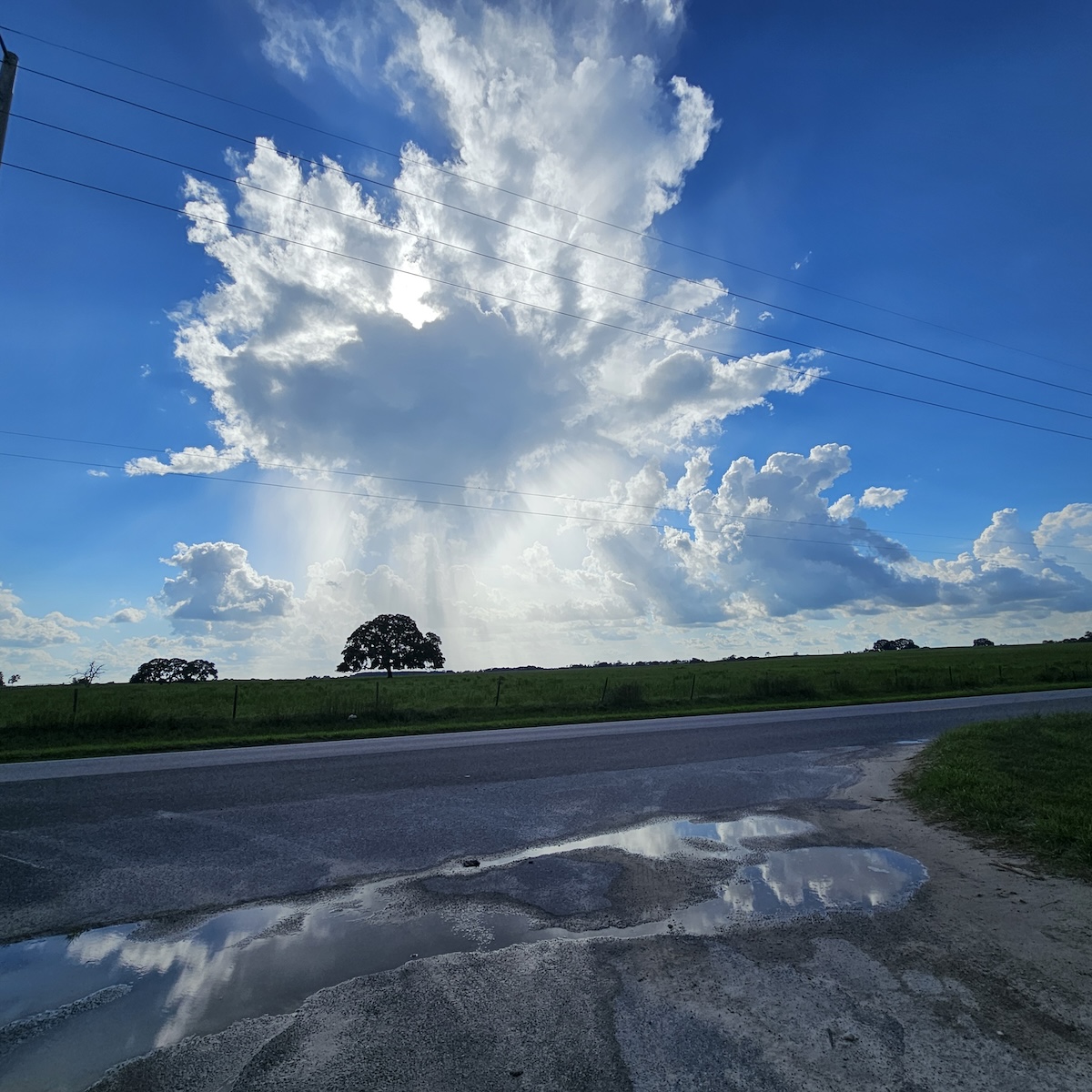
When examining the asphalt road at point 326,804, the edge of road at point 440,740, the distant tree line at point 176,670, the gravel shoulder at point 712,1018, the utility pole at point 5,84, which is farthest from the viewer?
the distant tree line at point 176,670

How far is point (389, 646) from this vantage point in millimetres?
78312

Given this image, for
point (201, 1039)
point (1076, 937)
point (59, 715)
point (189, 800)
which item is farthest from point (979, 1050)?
point (59, 715)

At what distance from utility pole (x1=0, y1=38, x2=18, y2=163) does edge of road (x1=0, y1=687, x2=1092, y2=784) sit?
944 cm

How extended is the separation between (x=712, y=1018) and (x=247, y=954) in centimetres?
303

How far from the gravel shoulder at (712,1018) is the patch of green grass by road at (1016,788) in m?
1.87

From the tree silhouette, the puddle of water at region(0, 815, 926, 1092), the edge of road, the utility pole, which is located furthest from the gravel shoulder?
the tree silhouette

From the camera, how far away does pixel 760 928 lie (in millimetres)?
4883

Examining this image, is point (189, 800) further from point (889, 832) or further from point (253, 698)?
point (253, 698)

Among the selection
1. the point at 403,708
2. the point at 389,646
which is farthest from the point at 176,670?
the point at 403,708

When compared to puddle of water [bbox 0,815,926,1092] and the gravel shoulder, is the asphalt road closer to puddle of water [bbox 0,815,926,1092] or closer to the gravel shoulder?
puddle of water [bbox 0,815,926,1092]

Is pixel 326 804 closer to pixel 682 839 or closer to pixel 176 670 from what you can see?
pixel 682 839

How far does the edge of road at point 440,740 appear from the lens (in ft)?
42.0

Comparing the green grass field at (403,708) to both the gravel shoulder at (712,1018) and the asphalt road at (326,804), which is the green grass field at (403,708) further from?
the gravel shoulder at (712,1018)

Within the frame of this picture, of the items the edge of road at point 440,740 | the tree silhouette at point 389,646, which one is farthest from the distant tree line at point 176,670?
the edge of road at point 440,740
